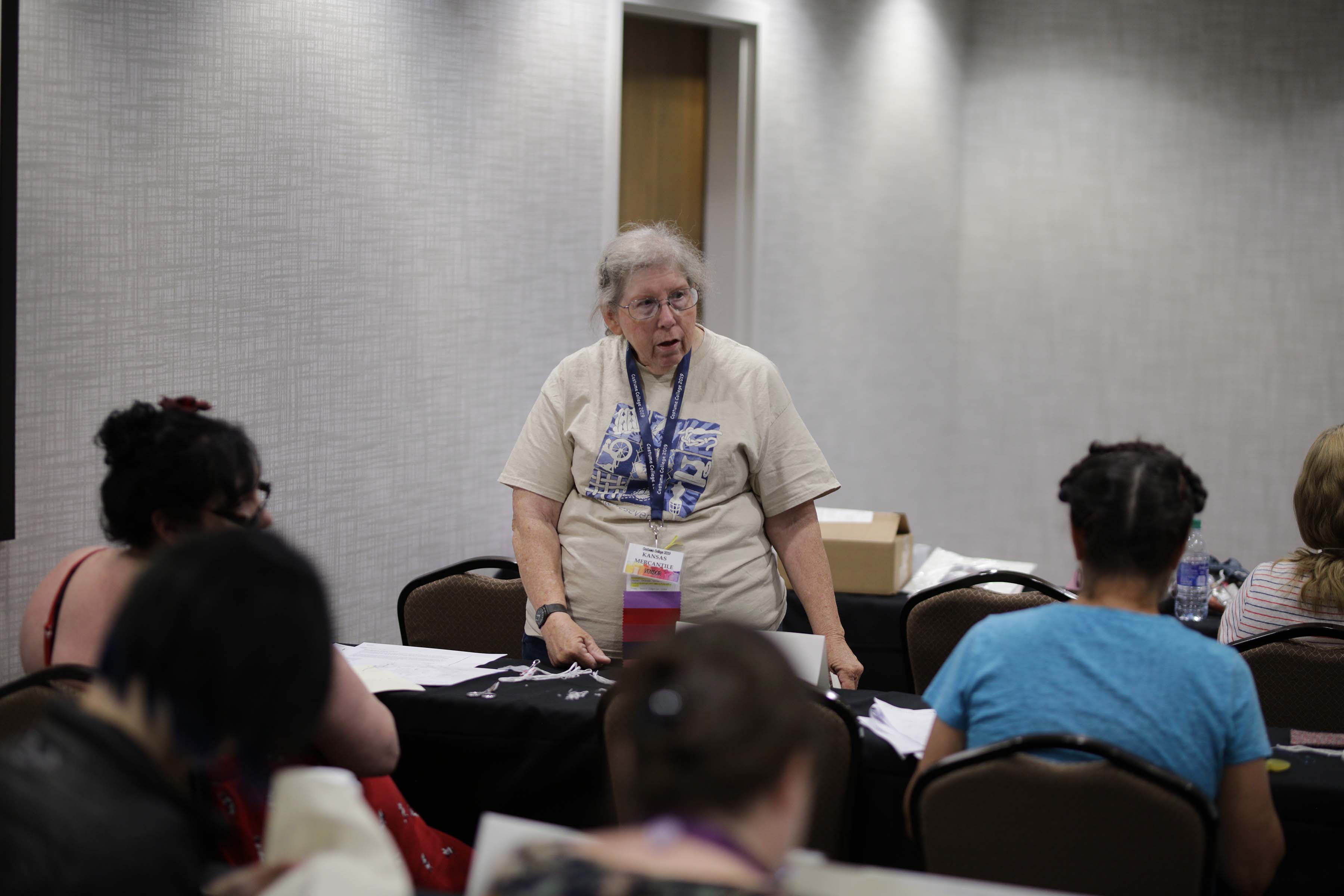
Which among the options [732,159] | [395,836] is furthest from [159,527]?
[732,159]

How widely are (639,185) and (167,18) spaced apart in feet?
6.70

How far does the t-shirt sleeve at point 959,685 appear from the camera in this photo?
170cm

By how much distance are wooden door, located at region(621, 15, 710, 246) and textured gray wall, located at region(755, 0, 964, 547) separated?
0.95ft

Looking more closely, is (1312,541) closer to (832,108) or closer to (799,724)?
(799,724)

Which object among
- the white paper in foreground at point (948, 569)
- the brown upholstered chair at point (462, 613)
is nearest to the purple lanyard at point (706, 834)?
the brown upholstered chair at point (462, 613)

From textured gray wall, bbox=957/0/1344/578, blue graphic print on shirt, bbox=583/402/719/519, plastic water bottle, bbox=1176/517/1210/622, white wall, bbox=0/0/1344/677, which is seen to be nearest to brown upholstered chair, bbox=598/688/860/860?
blue graphic print on shirt, bbox=583/402/719/519

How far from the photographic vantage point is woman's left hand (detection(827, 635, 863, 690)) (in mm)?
2654

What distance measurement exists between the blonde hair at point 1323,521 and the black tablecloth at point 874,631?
126 centimetres

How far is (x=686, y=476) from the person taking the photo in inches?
108

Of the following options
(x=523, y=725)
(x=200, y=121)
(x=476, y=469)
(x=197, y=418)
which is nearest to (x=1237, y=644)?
(x=523, y=725)

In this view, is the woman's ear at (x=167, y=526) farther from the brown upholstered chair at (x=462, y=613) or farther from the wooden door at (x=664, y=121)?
the wooden door at (x=664, y=121)

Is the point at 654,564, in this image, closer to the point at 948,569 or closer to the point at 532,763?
the point at 532,763

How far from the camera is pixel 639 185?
15.5ft

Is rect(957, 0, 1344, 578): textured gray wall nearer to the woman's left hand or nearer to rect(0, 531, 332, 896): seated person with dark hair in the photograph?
the woman's left hand
